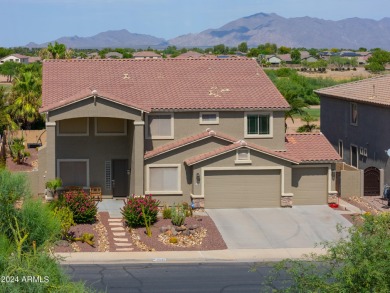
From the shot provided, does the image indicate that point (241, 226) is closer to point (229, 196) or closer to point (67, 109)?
point (229, 196)

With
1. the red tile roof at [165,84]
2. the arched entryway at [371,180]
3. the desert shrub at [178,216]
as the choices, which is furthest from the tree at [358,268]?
the arched entryway at [371,180]

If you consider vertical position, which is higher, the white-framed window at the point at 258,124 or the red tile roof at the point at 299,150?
the white-framed window at the point at 258,124

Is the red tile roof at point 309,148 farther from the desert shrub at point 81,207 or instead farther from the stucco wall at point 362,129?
the desert shrub at point 81,207

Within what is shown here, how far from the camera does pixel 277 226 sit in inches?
1478

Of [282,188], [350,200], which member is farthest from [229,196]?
[350,200]

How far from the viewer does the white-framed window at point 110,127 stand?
4212 centimetres

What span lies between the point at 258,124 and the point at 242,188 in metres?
3.67

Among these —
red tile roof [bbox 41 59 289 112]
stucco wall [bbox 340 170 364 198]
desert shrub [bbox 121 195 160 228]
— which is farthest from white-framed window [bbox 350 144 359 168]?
desert shrub [bbox 121 195 160 228]

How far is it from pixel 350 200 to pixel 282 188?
4.54 m

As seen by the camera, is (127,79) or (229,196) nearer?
(229,196)

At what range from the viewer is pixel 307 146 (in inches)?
1687

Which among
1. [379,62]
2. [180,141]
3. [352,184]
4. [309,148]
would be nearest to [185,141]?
[180,141]

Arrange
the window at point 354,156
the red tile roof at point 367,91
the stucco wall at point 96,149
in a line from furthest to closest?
the window at point 354,156
the red tile roof at point 367,91
the stucco wall at point 96,149

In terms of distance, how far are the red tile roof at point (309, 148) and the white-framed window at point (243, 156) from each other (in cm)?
259
